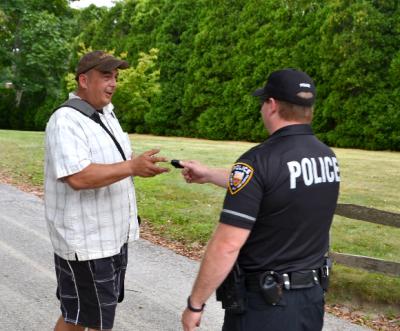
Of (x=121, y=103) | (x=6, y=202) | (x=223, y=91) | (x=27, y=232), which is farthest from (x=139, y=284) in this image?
(x=121, y=103)

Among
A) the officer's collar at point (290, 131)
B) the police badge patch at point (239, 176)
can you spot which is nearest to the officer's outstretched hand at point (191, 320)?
the police badge patch at point (239, 176)

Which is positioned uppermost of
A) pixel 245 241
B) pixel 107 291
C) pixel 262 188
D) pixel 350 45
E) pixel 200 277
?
pixel 350 45

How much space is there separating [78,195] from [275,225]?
3.62ft

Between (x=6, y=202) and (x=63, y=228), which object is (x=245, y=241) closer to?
(x=63, y=228)

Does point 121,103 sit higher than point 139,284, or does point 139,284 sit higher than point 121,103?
point 121,103

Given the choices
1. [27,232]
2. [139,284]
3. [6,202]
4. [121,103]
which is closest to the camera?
[139,284]

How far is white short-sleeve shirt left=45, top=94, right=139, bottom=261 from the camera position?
273 cm

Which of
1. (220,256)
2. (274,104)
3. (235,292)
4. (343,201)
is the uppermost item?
(274,104)

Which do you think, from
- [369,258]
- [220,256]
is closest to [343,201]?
[369,258]

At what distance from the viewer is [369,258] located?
17.0 feet

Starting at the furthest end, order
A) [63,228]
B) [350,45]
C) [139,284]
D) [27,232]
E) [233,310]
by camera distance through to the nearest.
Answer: [350,45] < [27,232] < [139,284] < [63,228] < [233,310]

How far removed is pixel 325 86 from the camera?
69.8 ft

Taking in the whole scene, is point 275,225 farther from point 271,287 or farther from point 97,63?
point 97,63

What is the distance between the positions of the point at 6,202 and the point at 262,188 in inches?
307
